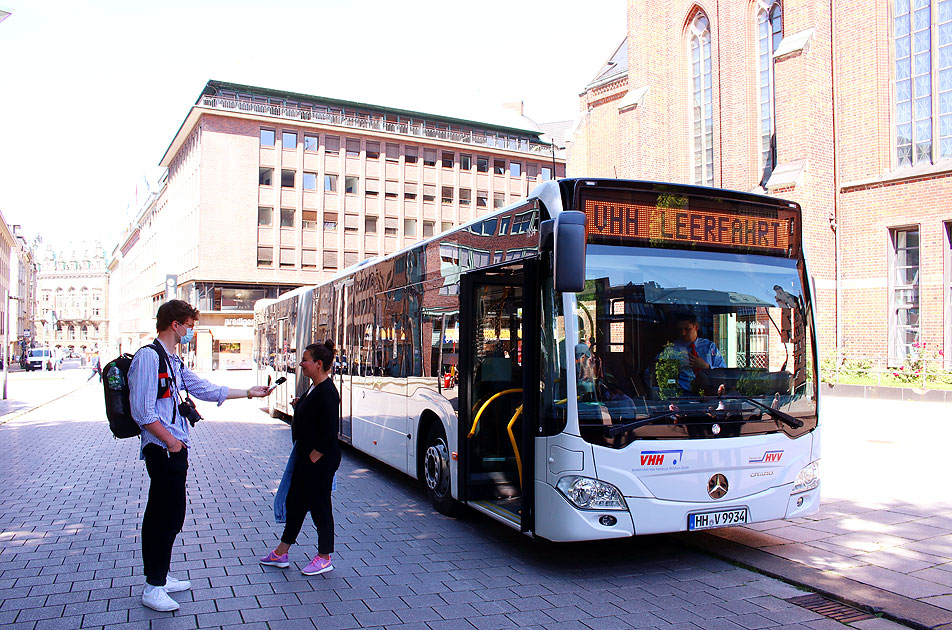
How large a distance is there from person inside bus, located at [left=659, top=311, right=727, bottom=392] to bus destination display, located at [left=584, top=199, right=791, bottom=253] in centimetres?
63

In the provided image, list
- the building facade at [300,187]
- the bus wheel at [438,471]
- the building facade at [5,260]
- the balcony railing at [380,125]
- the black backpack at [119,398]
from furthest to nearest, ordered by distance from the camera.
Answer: the building facade at [5,260] < the balcony railing at [380,125] < the building facade at [300,187] < the bus wheel at [438,471] < the black backpack at [119,398]

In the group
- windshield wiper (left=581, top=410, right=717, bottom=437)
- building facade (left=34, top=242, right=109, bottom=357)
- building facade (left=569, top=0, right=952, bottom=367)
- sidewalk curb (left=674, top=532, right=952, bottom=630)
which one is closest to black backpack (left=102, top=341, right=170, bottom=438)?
windshield wiper (left=581, top=410, right=717, bottom=437)

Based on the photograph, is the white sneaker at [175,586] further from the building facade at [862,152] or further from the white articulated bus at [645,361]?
the building facade at [862,152]

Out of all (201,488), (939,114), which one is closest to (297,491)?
(201,488)

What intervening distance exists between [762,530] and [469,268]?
12.1 feet

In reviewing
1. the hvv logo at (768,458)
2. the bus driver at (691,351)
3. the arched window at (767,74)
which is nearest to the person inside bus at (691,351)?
the bus driver at (691,351)

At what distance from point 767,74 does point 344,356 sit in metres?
23.2

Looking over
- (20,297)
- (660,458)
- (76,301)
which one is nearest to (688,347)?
(660,458)

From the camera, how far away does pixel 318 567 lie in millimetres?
5734

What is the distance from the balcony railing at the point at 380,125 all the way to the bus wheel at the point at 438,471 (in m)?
51.0

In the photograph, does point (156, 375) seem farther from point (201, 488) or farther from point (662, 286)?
point (201, 488)

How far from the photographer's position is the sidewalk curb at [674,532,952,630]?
16.0ft

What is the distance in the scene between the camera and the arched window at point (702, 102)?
30.8m

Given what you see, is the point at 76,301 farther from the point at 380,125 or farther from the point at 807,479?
the point at 807,479
